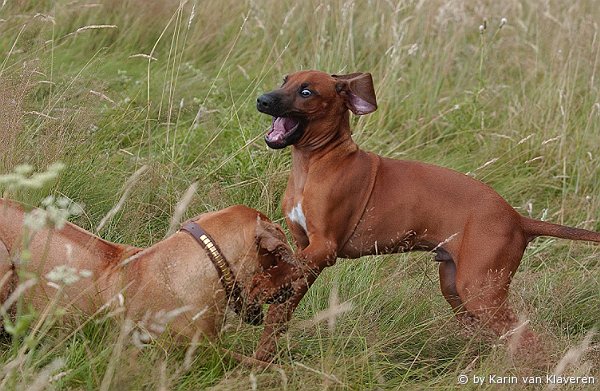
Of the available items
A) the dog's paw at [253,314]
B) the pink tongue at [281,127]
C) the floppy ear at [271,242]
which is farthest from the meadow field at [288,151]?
the pink tongue at [281,127]

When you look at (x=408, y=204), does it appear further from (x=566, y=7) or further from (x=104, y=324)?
(x=566, y=7)

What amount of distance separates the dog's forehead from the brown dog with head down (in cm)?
100

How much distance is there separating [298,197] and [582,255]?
2229mm

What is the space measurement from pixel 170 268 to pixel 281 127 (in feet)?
3.79

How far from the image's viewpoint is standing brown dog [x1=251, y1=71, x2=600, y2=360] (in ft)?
17.3

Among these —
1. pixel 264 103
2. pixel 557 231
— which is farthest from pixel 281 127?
pixel 557 231

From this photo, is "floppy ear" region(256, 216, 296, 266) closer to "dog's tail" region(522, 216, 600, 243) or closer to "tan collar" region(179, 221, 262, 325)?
"tan collar" region(179, 221, 262, 325)

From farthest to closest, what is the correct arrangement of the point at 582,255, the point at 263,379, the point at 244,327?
Answer: 1. the point at 582,255
2. the point at 244,327
3. the point at 263,379

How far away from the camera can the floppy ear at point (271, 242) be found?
454 cm

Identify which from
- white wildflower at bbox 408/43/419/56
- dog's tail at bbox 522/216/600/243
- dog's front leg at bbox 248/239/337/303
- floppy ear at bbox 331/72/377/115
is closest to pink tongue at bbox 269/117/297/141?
floppy ear at bbox 331/72/377/115

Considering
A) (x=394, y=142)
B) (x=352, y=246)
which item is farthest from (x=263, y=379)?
(x=394, y=142)

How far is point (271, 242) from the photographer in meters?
4.53

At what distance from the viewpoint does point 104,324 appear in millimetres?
4508

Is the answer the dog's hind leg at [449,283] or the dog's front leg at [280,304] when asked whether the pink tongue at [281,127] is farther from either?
the dog's hind leg at [449,283]
